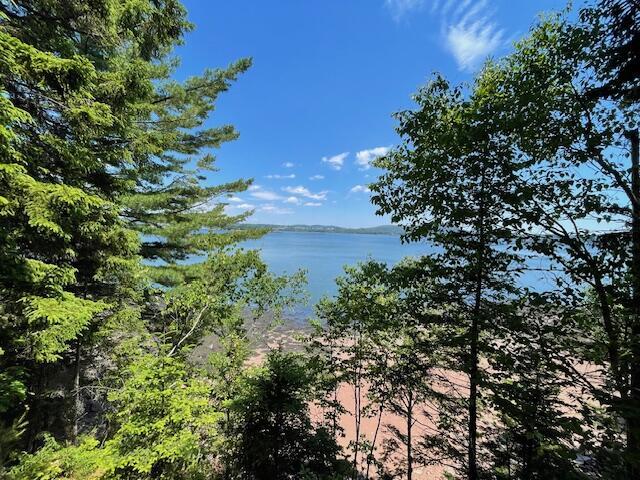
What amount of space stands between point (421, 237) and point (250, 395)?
3910 millimetres

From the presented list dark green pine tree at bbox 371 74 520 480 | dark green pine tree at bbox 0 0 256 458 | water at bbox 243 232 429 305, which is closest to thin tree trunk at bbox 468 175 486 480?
dark green pine tree at bbox 371 74 520 480

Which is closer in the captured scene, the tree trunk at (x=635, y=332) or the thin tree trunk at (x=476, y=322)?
the tree trunk at (x=635, y=332)

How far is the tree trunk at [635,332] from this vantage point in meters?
2.07

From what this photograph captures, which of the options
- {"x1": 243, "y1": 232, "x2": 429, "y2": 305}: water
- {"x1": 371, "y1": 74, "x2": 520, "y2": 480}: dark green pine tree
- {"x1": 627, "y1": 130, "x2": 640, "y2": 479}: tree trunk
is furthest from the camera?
{"x1": 243, "y1": 232, "x2": 429, "y2": 305}: water

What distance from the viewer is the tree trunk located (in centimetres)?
207

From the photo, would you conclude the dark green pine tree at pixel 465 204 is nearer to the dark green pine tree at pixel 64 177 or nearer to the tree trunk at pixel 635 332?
the tree trunk at pixel 635 332

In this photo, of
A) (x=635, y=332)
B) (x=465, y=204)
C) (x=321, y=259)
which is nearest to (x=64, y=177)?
(x=465, y=204)

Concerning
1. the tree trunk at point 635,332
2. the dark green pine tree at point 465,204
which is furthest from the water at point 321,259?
the tree trunk at point 635,332

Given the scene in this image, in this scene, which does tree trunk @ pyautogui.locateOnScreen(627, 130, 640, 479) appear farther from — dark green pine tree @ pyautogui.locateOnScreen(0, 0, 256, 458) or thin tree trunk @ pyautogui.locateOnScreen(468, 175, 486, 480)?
dark green pine tree @ pyautogui.locateOnScreen(0, 0, 256, 458)

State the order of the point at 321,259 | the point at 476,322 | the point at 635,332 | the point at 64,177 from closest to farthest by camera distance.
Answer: the point at 635,332 < the point at 476,322 < the point at 64,177 < the point at 321,259

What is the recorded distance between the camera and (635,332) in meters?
2.60

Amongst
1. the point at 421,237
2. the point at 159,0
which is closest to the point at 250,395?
the point at 421,237

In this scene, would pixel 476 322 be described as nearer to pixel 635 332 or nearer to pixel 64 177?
pixel 635 332

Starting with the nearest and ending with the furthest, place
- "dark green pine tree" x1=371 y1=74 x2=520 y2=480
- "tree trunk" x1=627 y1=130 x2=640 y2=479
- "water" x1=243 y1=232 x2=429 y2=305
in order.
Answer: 1. "tree trunk" x1=627 y1=130 x2=640 y2=479
2. "dark green pine tree" x1=371 y1=74 x2=520 y2=480
3. "water" x1=243 y1=232 x2=429 y2=305
